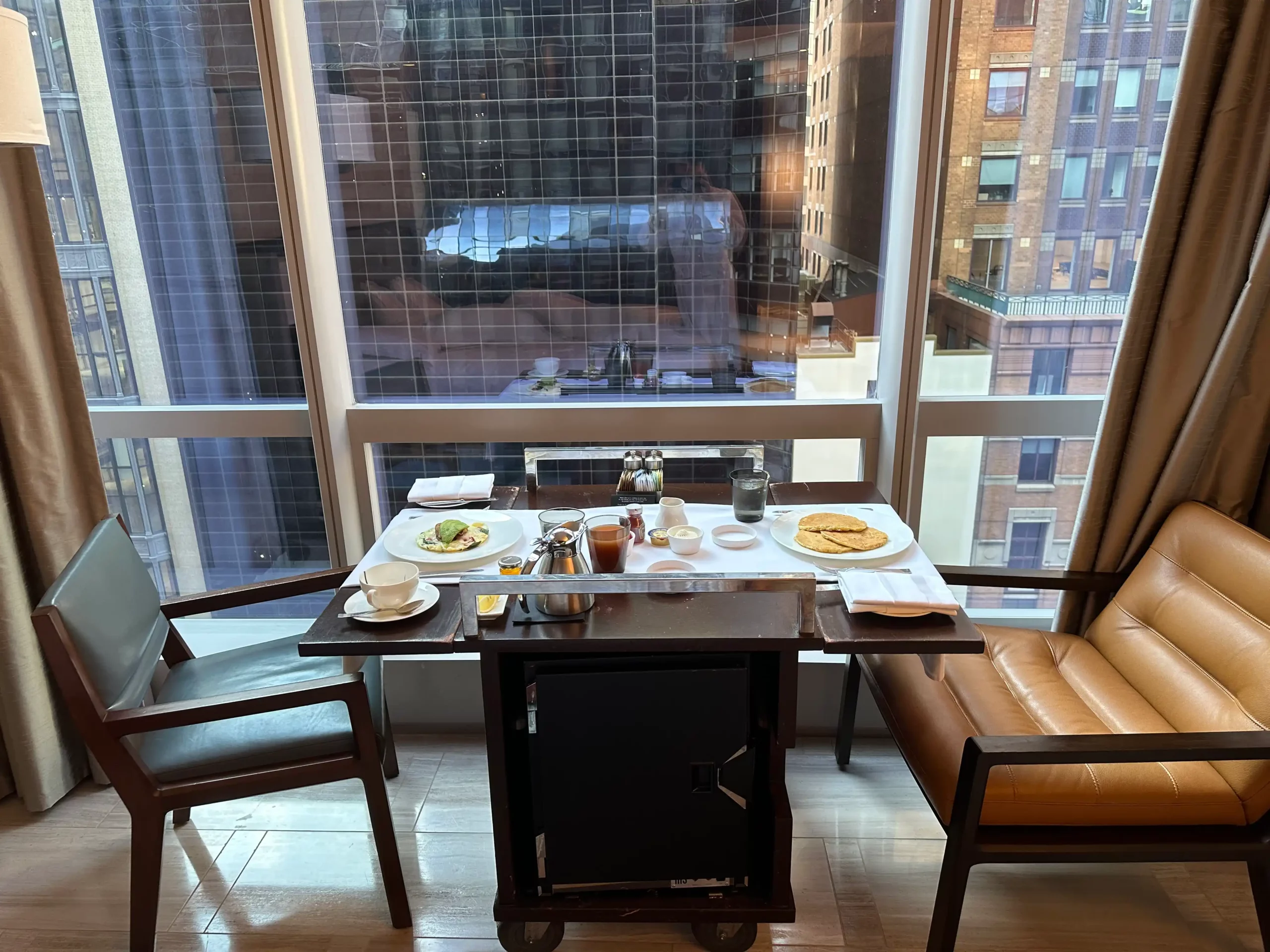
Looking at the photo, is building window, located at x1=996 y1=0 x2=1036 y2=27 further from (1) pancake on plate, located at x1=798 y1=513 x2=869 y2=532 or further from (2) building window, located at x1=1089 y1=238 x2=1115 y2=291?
(1) pancake on plate, located at x1=798 y1=513 x2=869 y2=532

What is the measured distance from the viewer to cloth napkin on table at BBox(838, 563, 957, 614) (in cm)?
146

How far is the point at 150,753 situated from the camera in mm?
1665

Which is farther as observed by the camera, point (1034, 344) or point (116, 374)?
point (116, 374)

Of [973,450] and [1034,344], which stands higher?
[1034,344]

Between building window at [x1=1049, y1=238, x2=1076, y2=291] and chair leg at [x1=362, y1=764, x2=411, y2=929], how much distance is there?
6.41ft

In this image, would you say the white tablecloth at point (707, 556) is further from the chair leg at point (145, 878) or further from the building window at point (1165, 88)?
the building window at point (1165, 88)

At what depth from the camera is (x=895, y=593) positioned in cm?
149

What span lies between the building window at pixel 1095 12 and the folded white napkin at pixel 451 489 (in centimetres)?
176

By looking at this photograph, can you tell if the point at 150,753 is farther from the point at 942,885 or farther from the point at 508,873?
the point at 942,885

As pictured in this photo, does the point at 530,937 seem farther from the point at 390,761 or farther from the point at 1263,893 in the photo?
the point at 1263,893

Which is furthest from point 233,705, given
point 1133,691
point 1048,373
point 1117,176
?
point 1117,176

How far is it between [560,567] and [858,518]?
0.70 meters

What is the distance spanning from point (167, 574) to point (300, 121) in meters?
1.38

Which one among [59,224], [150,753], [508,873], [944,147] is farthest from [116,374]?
[944,147]
